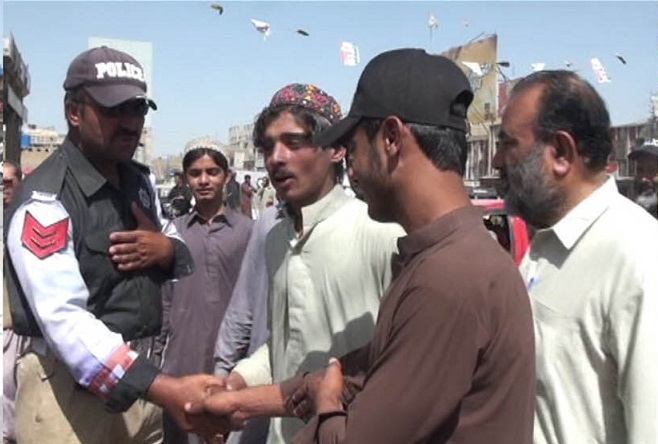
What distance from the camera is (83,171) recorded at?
2408 millimetres

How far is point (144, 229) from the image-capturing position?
2.62 m

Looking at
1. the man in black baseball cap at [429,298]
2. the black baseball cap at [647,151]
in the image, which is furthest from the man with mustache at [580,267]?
the black baseball cap at [647,151]

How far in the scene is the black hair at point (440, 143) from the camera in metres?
1.53

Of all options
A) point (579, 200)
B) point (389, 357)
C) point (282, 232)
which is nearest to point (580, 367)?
point (579, 200)

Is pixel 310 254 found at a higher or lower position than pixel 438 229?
lower

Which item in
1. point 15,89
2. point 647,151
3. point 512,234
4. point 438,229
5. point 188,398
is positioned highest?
point 15,89

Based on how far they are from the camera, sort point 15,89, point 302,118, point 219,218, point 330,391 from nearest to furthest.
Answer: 1. point 330,391
2. point 302,118
3. point 219,218
4. point 15,89

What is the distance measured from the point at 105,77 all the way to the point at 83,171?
315mm

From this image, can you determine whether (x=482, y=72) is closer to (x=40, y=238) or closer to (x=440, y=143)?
(x=40, y=238)

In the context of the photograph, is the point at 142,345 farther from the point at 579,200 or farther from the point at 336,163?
the point at 579,200

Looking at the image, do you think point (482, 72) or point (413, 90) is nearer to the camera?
point (413, 90)

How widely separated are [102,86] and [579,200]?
1.52m

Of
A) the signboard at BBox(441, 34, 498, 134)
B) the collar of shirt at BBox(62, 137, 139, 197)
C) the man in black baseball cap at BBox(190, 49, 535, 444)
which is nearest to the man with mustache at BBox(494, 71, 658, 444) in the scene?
the man in black baseball cap at BBox(190, 49, 535, 444)

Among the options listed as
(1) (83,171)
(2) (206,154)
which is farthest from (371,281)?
(2) (206,154)
